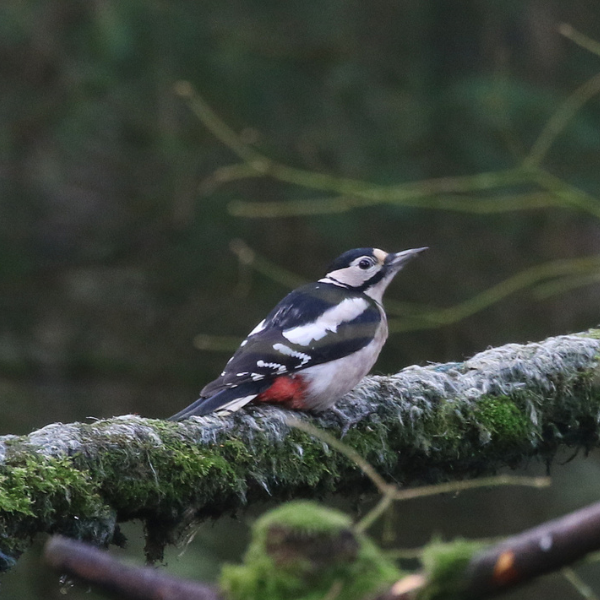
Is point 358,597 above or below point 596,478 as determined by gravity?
above

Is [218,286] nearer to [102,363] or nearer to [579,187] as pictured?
[102,363]

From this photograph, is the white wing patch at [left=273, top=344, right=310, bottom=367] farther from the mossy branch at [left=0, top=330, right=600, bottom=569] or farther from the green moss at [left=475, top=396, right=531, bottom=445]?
the green moss at [left=475, top=396, right=531, bottom=445]

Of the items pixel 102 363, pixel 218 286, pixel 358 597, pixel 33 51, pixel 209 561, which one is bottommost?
pixel 209 561

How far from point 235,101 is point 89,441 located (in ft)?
15.0

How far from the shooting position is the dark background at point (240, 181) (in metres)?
6.38

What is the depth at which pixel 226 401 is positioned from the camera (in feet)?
8.84

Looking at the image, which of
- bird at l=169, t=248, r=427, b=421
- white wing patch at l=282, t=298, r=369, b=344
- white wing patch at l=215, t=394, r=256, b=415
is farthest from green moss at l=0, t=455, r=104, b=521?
white wing patch at l=282, t=298, r=369, b=344

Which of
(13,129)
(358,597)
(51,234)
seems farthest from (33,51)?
(358,597)

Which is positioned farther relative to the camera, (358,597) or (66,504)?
(66,504)

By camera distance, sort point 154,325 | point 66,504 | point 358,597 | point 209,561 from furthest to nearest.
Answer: point 154,325
point 209,561
point 66,504
point 358,597

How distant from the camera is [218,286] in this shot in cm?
664

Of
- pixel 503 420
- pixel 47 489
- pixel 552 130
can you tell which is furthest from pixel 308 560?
pixel 552 130

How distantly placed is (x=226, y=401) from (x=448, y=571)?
1.69 metres

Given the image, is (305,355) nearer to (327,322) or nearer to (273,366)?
(273,366)
